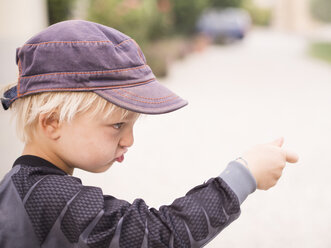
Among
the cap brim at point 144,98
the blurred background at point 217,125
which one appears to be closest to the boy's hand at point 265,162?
the cap brim at point 144,98

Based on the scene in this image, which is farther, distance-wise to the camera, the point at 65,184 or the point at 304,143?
the point at 304,143

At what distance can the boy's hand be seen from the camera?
1.28 meters

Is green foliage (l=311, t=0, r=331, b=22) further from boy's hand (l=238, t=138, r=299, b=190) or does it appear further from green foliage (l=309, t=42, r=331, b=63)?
boy's hand (l=238, t=138, r=299, b=190)

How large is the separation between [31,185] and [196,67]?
9.30 m

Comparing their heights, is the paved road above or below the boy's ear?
below

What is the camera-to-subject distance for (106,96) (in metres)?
1.19

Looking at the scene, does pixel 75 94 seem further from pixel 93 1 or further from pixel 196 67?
pixel 196 67

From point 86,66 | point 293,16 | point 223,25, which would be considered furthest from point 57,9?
point 293,16

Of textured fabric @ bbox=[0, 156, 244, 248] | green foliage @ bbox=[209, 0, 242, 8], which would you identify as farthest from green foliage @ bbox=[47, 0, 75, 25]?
green foliage @ bbox=[209, 0, 242, 8]

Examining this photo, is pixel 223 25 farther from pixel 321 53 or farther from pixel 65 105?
pixel 65 105

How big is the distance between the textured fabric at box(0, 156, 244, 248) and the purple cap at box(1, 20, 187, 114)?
25 centimetres

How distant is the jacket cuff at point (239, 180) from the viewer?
121cm

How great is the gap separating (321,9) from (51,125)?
21018 millimetres

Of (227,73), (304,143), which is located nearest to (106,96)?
(304,143)
